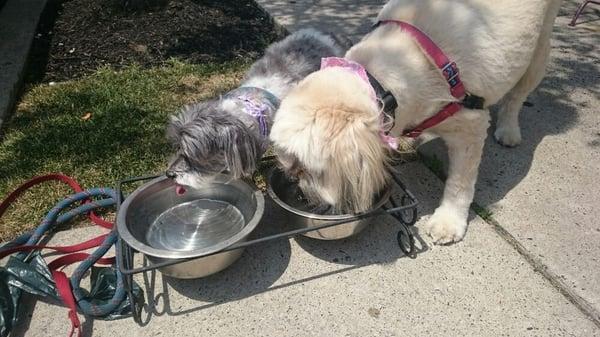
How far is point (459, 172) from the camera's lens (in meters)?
3.07

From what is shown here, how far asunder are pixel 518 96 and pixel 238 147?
7.81 ft

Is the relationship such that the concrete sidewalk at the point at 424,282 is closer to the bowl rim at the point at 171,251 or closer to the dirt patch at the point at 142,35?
the bowl rim at the point at 171,251

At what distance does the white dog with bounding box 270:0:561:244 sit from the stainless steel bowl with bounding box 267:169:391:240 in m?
0.14

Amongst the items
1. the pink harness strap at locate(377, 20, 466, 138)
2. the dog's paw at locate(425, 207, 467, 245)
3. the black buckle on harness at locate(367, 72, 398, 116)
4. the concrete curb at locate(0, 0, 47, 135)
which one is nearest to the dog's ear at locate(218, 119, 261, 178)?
the black buckle on harness at locate(367, 72, 398, 116)

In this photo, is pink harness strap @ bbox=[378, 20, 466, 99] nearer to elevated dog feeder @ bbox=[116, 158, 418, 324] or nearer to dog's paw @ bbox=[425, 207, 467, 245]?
elevated dog feeder @ bbox=[116, 158, 418, 324]

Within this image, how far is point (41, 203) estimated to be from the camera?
3.39 meters

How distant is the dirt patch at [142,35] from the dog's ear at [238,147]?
277 cm

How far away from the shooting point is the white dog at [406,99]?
7.47 feet

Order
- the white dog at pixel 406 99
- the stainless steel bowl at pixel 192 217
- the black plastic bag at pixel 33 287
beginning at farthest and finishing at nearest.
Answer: the stainless steel bowl at pixel 192 217 → the black plastic bag at pixel 33 287 → the white dog at pixel 406 99

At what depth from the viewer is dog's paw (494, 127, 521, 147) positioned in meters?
3.94

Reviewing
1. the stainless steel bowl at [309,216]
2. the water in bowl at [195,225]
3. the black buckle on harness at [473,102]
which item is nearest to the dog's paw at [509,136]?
the black buckle on harness at [473,102]

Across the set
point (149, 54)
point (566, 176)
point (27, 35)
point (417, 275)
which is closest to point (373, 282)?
point (417, 275)

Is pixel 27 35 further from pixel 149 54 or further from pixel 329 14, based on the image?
pixel 329 14

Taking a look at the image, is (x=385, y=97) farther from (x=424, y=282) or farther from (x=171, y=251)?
(x=171, y=251)
